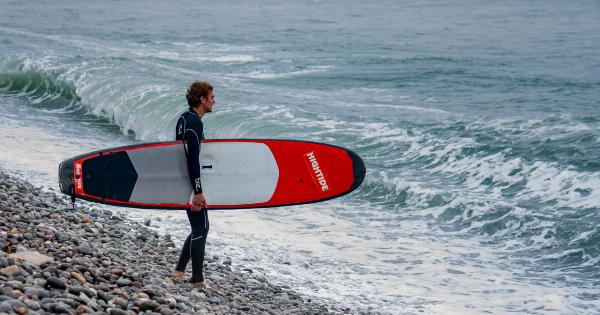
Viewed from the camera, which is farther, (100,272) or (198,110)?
(198,110)

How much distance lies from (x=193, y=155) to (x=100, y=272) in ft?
4.19

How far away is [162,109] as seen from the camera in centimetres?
2016

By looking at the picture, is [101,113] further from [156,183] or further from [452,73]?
[156,183]

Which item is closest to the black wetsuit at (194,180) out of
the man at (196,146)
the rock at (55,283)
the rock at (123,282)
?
the man at (196,146)

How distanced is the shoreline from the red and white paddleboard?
21.6 inches

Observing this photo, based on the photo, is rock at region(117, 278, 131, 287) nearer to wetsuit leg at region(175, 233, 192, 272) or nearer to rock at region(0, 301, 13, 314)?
wetsuit leg at region(175, 233, 192, 272)

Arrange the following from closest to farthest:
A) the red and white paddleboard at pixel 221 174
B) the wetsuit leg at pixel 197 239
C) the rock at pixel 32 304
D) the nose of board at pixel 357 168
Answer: the rock at pixel 32 304, the wetsuit leg at pixel 197 239, the red and white paddleboard at pixel 221 174, the nose of board at pixel 357 168

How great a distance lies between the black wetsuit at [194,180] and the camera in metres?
6.81

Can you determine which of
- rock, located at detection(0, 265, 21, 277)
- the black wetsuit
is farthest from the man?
rock, located at detection(0, 265, 21, 277)

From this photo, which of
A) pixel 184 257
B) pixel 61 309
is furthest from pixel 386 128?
pixel 61 309

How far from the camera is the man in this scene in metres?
6.80

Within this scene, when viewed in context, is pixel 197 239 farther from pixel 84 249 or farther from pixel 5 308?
pixel 5 308

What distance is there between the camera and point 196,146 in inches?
269

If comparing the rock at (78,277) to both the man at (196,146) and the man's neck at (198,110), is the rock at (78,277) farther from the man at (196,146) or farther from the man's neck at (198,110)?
the man's neck at (198,110)
